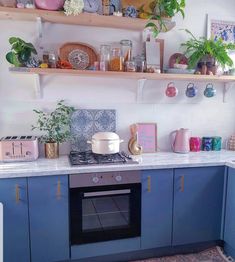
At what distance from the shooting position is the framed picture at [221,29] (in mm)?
2572

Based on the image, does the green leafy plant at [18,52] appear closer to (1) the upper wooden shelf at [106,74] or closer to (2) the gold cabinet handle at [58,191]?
(1) the upper wooden shelf at [106,74]

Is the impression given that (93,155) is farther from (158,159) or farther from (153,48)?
(153,48)

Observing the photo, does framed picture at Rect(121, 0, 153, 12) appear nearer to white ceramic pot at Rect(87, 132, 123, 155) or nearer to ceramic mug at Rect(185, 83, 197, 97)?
ceramic mug at Rect(185, 83, 197, 97)

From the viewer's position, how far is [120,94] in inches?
95.7

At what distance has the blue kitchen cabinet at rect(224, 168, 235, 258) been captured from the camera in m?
2.08

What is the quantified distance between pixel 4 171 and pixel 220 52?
213 centimetres

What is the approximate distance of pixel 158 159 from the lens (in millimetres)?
2189

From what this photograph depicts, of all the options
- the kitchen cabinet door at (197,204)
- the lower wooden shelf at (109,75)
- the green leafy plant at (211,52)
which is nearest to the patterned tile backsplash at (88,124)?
the lower wooden shelf at (109,75)

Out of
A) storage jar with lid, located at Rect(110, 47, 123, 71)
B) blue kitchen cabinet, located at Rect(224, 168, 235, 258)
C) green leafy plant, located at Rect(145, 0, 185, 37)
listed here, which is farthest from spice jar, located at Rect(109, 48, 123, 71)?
blue kitchen cabinet, located at Rect(224, 168, 235, 258)

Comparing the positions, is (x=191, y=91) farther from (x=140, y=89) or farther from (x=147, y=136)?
(x=147, y=136)

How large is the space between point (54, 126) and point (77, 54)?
664 mm

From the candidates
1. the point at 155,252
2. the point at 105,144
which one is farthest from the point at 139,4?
the point at 155,252

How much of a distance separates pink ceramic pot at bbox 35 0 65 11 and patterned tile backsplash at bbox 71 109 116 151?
0.88 meters

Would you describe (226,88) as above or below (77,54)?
below
